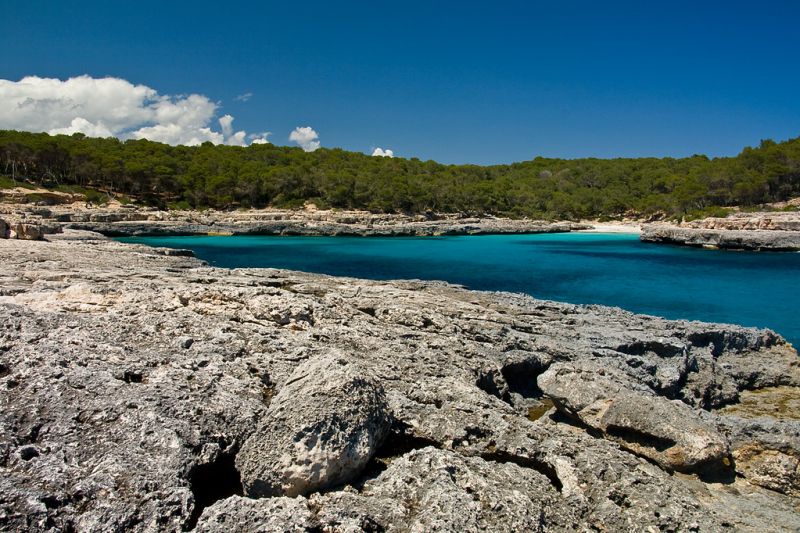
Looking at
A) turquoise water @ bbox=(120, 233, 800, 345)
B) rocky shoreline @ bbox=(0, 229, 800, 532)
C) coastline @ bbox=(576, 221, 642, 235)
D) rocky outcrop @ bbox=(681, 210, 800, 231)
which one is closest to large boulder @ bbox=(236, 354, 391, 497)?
rocky shoreline @ bbox=(0, 229, 800, 532)

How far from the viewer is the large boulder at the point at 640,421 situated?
5.84 m

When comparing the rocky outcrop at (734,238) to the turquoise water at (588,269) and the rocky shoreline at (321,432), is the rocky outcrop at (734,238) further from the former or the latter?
the rocky shoreline at (321,432)

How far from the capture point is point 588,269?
3769 centimetres

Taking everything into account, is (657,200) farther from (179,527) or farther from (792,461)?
(179,527)

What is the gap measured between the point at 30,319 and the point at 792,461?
9782mm

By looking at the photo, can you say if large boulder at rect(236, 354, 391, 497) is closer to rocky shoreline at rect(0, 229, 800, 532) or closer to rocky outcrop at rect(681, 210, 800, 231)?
rocky shoreline at rect(0, 229, 800, 532)

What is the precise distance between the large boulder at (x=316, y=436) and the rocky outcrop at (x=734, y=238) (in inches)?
2428

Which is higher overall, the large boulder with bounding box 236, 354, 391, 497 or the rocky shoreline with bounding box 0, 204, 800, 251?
the rocky shoreline with bounding box 0, 204, 800, 251

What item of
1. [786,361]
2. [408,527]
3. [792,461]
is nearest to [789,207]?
[786,361]

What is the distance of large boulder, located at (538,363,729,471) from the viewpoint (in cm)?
584

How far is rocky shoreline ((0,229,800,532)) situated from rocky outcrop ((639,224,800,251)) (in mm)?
56213

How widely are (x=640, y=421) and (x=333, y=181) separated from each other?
275 ft

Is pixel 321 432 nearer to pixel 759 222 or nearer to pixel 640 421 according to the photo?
pixel 640 421

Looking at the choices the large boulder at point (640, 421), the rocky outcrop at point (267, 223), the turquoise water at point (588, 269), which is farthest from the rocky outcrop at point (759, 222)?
the large boulder at point (640, 421)
